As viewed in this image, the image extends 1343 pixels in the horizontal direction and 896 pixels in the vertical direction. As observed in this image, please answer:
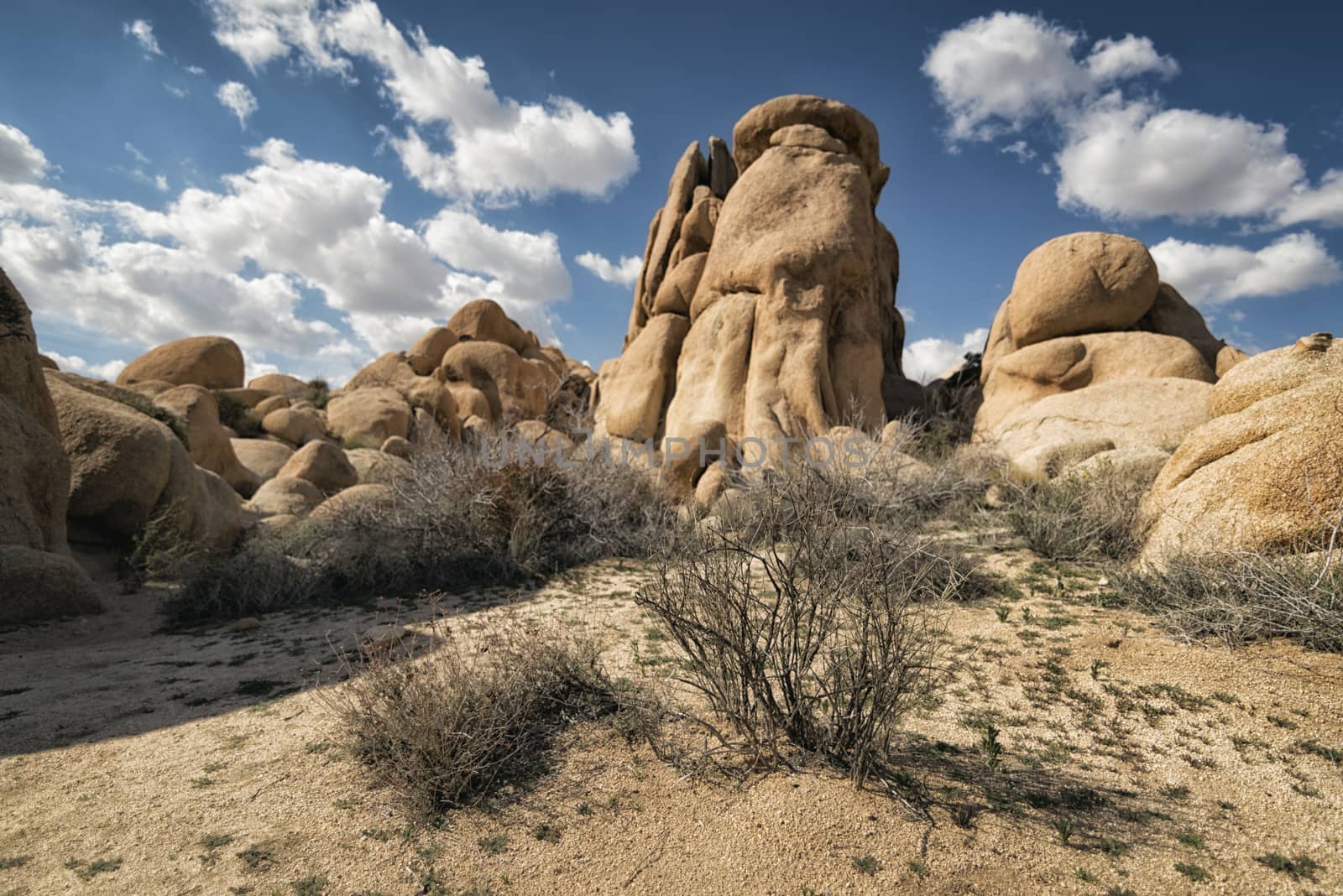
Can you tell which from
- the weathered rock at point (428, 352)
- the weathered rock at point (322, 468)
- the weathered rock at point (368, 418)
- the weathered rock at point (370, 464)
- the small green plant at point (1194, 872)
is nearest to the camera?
the small green plant at point (1194, 872)

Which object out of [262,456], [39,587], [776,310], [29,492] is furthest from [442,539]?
[262,456]

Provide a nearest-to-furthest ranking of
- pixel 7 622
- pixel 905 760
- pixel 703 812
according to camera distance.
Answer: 1. pixel 703 812
2. pixel 905 760
3. pixel 7 622

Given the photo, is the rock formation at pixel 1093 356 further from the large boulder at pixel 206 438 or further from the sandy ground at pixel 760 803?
the large boulder at pixel 206 438

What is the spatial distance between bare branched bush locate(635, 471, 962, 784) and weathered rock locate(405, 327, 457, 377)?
2363 cm

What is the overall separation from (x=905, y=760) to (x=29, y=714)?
4709 millimetres

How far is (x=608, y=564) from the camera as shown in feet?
23.6

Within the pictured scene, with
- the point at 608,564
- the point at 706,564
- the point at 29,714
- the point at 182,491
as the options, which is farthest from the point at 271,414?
the point at 706,564

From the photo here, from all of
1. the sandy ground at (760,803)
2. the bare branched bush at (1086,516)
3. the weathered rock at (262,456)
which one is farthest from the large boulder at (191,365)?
the bare branched bush at (1086,516)

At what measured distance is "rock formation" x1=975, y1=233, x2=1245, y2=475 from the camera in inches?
363

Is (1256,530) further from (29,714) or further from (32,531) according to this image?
(32,531)

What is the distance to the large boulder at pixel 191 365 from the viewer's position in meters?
18.6

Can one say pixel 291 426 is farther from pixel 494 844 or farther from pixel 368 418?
pixel 494 844

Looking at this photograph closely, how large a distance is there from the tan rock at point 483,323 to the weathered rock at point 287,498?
15.0m

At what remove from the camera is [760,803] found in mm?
2627
